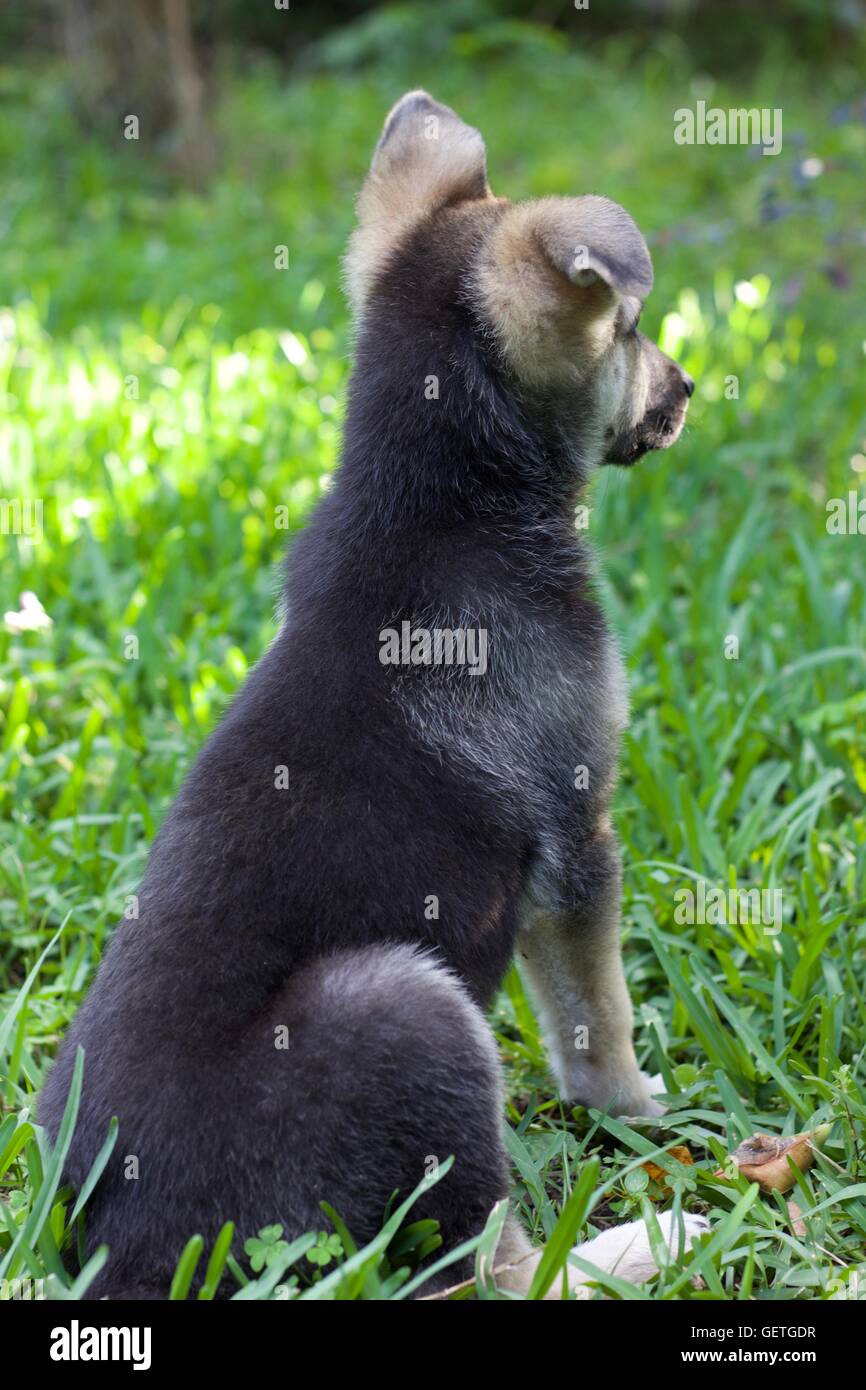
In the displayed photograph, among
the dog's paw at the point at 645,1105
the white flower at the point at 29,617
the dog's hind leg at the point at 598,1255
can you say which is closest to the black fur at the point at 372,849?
the dog's hind leg at the point at 598,1255

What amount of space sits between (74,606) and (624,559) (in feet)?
7.62

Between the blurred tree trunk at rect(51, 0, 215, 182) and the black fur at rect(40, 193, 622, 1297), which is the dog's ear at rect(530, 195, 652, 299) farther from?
the blurred tree trunk at rect(51, 0, 215, 182)

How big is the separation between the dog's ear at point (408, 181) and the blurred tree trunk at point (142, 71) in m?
8.66

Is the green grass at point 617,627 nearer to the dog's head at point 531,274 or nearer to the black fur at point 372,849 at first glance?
the black fur at point 372,849

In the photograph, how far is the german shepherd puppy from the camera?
8.96ft

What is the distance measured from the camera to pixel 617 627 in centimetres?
549

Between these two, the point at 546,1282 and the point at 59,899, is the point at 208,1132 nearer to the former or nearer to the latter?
the point at 546,1282

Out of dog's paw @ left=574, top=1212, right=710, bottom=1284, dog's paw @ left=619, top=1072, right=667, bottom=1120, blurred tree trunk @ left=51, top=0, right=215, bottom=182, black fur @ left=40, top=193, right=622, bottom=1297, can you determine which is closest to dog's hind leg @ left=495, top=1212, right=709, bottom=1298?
dog's paw @ left=574, top=1212, right=710, bottom=1284

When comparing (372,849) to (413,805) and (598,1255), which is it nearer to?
(413,805)

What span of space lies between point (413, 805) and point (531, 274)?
123 centimetres

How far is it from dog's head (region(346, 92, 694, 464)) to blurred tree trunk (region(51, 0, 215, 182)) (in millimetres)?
8575

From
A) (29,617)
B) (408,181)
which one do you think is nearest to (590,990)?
(408,181)

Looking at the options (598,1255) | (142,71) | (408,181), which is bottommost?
(598,1255)

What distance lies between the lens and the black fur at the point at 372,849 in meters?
2.72
